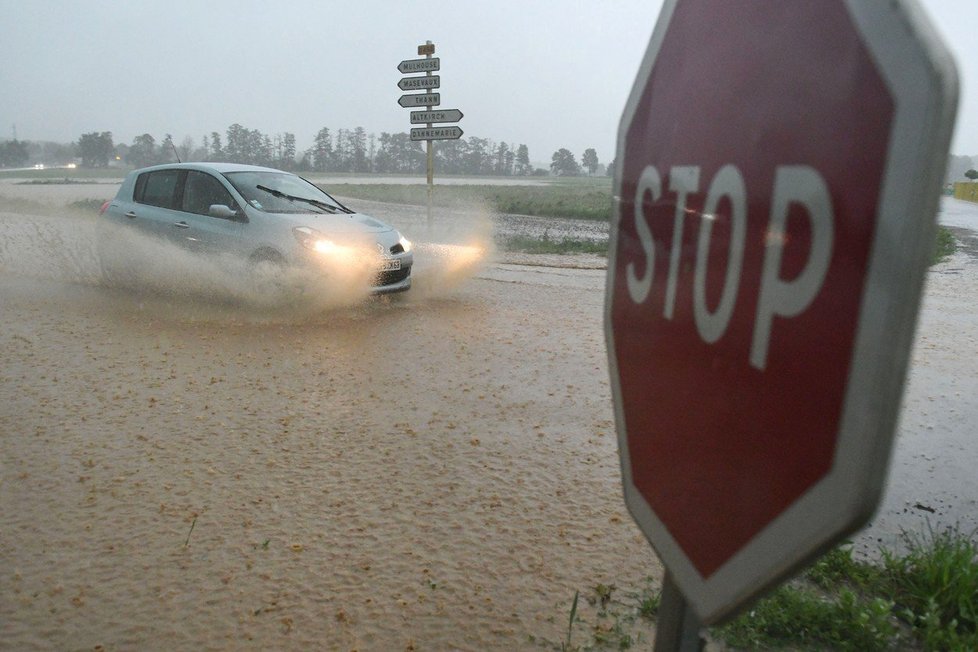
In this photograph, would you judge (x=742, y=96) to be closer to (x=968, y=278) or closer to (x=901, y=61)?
(x=901, y=61)

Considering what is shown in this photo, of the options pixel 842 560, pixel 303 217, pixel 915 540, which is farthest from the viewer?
pixel 303 217

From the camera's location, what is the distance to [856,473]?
616 mm

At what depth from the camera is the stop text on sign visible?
67cm

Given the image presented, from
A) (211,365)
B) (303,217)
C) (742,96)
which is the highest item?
(742,96)

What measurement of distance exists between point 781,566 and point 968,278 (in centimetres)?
1435

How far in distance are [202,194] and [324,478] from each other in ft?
20.4

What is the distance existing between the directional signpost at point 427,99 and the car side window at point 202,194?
6351 millimetres

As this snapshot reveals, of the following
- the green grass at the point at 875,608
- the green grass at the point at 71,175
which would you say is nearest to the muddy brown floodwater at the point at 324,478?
the green grass at the point at 875,608

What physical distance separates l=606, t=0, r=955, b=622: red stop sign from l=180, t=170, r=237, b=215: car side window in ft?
28.6

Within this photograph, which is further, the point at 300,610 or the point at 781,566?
the point at 300,610

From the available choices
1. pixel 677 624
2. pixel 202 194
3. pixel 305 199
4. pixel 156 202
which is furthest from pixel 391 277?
pixel 677 624

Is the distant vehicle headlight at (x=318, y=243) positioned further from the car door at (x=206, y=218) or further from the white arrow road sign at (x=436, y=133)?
the white arrow road sign at (x=436, y=133)

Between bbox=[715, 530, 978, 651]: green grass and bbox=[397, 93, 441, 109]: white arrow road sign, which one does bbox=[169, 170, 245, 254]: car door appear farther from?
bbox=[715, 530, 978, 651]: green grass

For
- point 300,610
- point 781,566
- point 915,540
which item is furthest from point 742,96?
point 915,540
